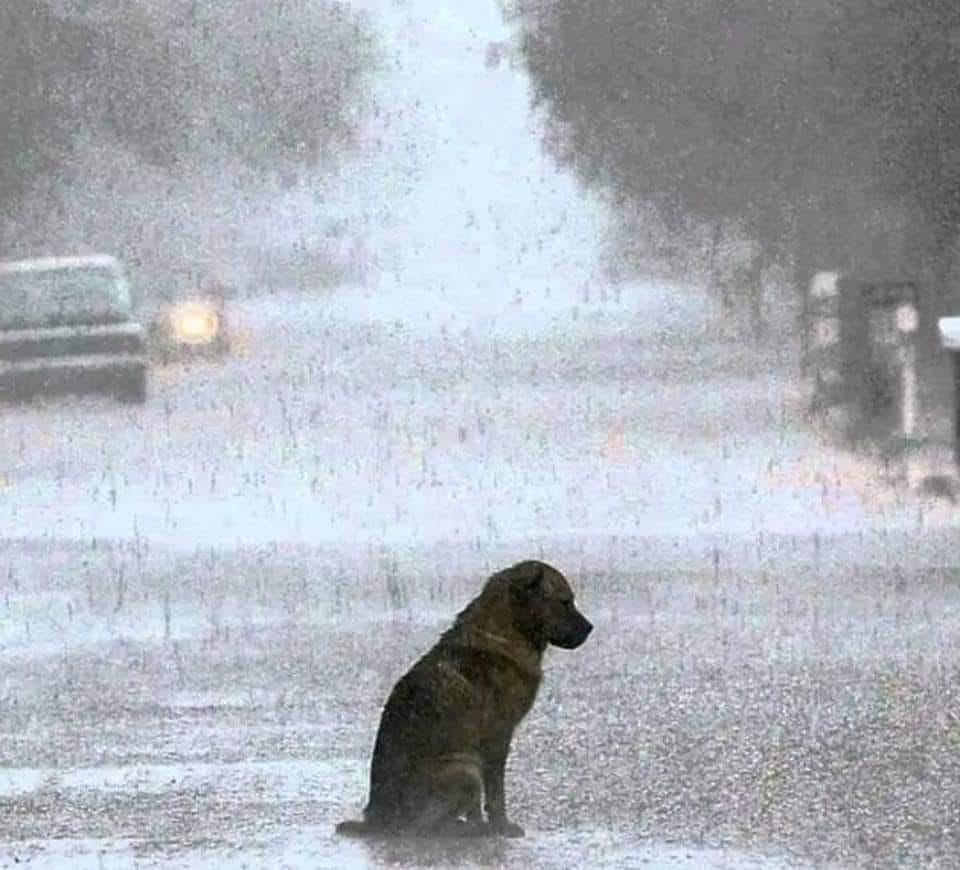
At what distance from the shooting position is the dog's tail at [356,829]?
3.39m

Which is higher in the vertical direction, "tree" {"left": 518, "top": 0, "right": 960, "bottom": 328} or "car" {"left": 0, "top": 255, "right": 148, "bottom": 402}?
"tree" {"left": 518, "top": 0, "right": 960, "bottom": 328}

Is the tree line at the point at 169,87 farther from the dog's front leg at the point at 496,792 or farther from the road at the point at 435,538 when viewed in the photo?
the dog's front leg at the point at 496,792

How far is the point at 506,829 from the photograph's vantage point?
341 cm

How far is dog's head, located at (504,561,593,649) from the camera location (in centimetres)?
333

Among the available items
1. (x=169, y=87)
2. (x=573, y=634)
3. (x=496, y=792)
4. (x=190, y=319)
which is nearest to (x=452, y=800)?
(x=496, y=792)

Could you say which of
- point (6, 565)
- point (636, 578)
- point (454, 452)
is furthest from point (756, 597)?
point (6, 565)

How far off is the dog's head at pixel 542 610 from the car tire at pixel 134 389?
58.0 inches

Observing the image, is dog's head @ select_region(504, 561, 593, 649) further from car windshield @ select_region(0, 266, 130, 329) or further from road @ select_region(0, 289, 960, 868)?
car windshield @ select_region(0, 266, 130, 329)

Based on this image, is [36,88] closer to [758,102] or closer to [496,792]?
[758,102]

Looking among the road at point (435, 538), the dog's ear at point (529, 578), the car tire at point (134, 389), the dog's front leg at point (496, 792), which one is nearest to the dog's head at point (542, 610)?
the dog's ear at point (529, 578)

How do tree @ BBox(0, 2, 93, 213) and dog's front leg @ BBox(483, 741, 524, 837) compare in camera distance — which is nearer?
dog's front leg @ BBox(483, 741, 524, 837)

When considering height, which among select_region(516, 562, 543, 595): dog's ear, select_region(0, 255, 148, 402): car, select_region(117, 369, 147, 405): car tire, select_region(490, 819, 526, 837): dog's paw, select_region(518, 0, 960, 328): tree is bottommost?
select_region(490, 819, 526, 837): dog's paw

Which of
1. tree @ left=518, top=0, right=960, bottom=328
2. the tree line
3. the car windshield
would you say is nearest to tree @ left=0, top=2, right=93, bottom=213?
the tree line

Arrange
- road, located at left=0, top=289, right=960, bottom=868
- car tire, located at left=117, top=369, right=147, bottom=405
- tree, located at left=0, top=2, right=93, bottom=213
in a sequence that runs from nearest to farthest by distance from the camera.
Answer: road, located at left=0, top=289, right=960, bottom=868, tree, located at left=0, top=2, right=93, bottom=213, car tire, located at left=117, top=369, right=147, bottom=405
